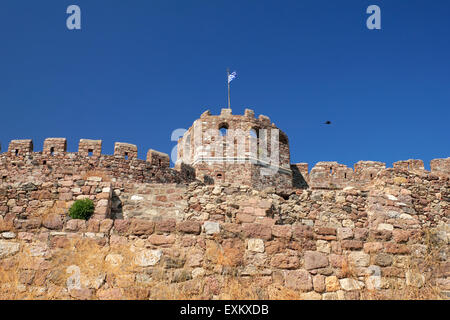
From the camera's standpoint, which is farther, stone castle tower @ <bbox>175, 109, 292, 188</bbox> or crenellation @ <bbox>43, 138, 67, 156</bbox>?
stone castle tower @ <bbox>175, 109, 292, 188</bbox>

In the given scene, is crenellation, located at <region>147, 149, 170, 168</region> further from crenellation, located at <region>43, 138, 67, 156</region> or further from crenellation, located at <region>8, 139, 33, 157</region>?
crenellation, located at <region>8, 139, 33, 157</region>

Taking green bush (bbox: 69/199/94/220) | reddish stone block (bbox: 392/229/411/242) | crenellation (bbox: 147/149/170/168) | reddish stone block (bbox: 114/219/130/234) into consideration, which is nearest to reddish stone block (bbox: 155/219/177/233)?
reddish stone block (bbox: 114/219/130/234)

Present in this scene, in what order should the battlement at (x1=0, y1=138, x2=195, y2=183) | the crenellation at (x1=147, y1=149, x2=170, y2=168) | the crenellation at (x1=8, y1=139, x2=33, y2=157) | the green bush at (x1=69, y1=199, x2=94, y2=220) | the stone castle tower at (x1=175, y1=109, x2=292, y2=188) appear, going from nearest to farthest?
the green bush at (x1=69, y1=199, x2=94, y2=220)
the battlement at (x1=0, y1=138, x2=195, y2=183)
the crenellation at (x1=8, y1=139, x2=33, y2=157)
the crenellation at (x1=147, y1=149, x2=170, y2=168)
the stone castle tower at (x1=175, y1=109, x2=292, y2=188)

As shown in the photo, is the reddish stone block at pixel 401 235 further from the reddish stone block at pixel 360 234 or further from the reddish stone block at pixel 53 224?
the reddish stone block at pixel 53 224

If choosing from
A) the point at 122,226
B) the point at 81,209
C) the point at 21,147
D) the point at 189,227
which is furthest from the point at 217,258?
the point at 21,147

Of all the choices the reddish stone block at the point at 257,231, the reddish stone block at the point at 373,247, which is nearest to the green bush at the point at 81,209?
the reddish stone block at the point at 257,231

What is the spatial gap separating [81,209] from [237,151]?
13.2 meters

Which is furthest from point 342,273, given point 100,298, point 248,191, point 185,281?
point 248,191

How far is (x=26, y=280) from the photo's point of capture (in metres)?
5.63

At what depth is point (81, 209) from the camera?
1048 centimetres

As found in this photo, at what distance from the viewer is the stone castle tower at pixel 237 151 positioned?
73.9 ft

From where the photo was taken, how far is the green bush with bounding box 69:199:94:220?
1040 centimetres

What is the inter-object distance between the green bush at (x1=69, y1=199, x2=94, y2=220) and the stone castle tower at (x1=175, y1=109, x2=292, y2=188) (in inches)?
439
